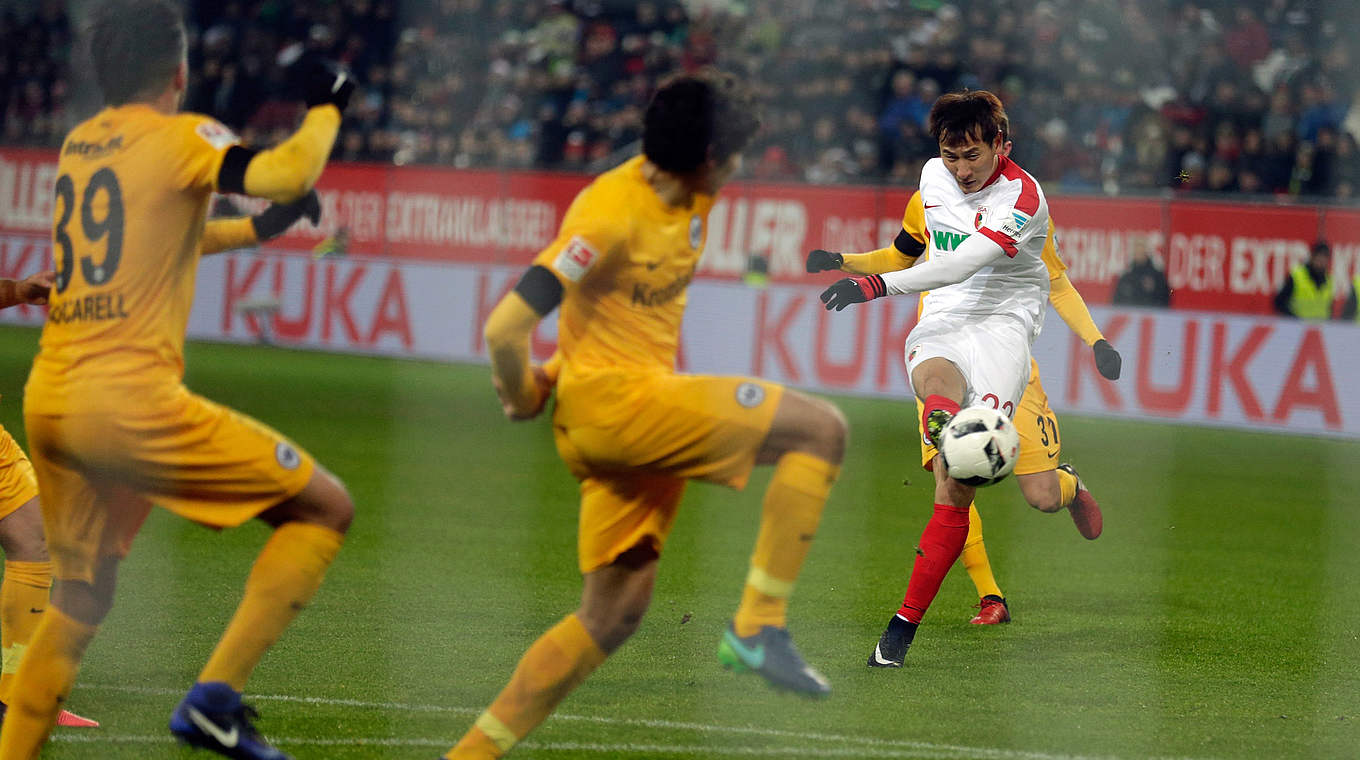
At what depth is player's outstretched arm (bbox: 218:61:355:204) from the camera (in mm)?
3773

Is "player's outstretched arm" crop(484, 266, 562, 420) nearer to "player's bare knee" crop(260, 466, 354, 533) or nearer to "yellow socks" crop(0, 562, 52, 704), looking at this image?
"player's bare knee" crop(260, 466, 354, 533)

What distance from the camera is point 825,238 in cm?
1775

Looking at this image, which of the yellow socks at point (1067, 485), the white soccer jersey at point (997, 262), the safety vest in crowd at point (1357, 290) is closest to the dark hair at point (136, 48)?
the white soccer jersey at point (997, 262)

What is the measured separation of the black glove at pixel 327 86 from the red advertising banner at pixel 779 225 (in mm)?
12659

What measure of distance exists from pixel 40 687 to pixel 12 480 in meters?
1.22

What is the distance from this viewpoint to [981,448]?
5375mm

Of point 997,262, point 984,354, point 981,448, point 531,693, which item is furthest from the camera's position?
point 997,262

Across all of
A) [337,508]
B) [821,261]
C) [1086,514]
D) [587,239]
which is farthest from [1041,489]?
[337,508]

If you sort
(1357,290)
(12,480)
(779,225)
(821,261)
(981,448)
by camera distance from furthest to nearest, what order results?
(779,225) < (1357,290) < (821,261) < (981,448) < (12,480)

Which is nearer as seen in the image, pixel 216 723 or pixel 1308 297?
pixel 216 723

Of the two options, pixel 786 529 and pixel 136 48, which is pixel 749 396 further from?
pixel 136 48

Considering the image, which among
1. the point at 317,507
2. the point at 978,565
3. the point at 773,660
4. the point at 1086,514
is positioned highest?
the point at 317,507

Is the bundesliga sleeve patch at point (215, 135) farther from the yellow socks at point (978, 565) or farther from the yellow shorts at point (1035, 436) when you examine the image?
the yellow socks at point (978, 565)

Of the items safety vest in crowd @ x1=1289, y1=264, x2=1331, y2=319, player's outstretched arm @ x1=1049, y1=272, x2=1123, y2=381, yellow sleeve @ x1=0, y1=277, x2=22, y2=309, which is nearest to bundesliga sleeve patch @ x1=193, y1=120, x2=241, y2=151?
yellow sleeve @ x1=0, y1=277, x2=22, y2=309
